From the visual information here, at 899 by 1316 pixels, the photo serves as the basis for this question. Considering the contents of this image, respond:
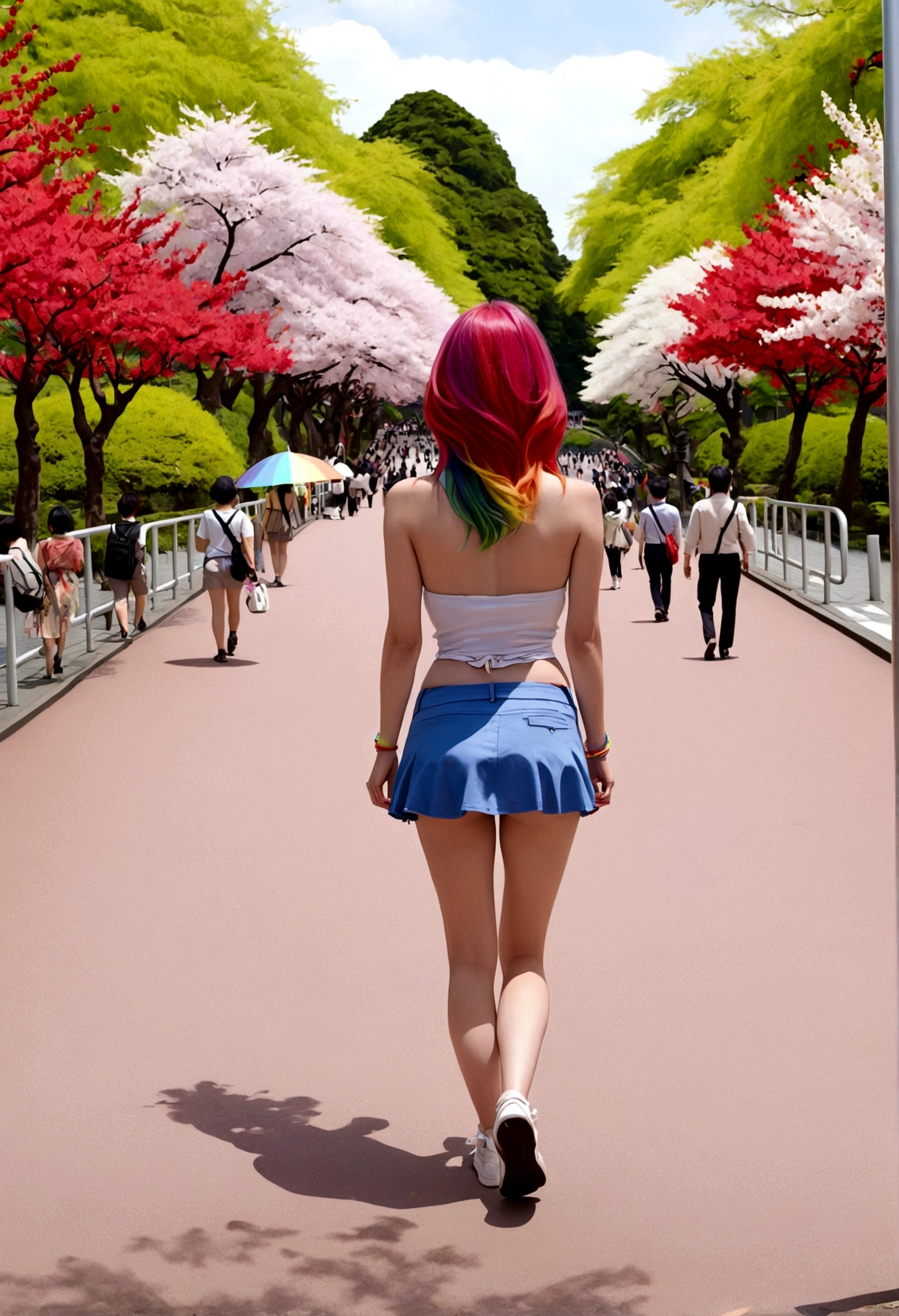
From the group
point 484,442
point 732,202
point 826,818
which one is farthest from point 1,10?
point 484,442

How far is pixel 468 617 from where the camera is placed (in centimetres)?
379

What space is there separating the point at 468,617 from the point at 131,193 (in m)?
34.9

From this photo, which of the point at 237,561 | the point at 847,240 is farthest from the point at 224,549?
the point at 847,240

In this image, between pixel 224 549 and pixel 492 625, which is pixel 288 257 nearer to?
pixel 224 549

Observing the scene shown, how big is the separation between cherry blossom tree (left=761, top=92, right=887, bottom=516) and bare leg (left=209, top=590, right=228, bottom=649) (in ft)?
38.8

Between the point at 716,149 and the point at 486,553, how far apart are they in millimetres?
45867

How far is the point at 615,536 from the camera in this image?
836 inches

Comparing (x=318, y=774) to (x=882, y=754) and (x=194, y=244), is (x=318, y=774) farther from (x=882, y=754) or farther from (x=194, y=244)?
(x=194, y=244)

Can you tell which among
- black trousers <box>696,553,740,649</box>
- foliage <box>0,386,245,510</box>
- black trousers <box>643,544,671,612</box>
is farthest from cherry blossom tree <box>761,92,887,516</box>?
foliage <box>0,386,245,510</box>

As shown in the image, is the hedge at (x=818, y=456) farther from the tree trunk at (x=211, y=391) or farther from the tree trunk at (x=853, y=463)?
the tree trunk at (x=211, y=391)

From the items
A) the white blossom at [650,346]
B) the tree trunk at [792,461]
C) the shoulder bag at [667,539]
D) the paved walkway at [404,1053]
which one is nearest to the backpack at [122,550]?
the shoulder bag at [667,539]

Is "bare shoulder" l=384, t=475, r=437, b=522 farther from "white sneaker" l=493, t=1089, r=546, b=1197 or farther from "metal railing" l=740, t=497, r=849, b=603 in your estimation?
"metal railing" l=740, t=497, r=849, b=603

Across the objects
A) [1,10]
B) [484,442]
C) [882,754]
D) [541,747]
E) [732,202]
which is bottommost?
[882,754]

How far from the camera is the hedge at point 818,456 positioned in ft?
106
